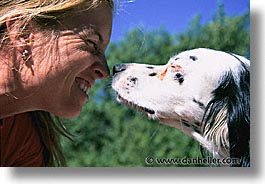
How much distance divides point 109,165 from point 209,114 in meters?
0.45

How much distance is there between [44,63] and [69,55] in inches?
4.1

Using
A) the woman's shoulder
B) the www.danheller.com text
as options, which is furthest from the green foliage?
the woman's shoulder

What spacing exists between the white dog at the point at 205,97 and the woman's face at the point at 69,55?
0.22 metres

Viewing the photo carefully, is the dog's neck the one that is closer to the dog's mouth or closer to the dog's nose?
the dog's mouth

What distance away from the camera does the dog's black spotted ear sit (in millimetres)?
2568

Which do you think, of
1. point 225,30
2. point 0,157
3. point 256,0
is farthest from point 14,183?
point 256,0

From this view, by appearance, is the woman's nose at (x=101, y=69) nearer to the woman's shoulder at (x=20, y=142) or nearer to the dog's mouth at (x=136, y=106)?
the dog's mouth at (x=136, y=106)

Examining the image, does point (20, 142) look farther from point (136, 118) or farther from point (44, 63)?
point (136, 118)

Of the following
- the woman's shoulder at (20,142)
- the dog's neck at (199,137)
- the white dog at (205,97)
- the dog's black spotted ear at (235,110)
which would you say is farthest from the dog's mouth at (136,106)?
the woman's shoulder at (20,142)

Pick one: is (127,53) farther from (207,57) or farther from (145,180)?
(145,180)

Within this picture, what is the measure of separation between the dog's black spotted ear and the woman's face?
48 centimetres

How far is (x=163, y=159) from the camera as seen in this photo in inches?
103

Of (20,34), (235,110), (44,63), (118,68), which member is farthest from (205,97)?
(20,34)

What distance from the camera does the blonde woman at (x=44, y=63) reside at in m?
2.60
